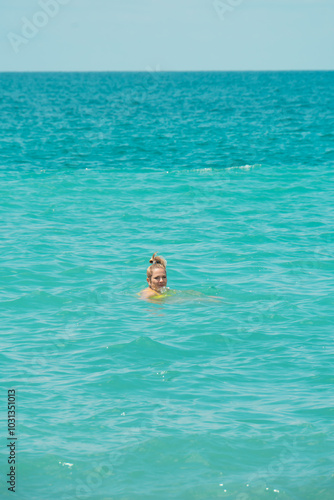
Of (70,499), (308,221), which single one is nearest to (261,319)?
(70,499)

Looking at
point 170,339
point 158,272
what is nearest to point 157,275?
point 158,272

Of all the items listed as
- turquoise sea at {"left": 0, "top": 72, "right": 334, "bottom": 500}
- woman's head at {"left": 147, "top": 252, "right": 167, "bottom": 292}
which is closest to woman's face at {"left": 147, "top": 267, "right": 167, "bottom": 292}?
woman's head at {"left": 147, "top": 252, "right": 167, "bottom": 292}

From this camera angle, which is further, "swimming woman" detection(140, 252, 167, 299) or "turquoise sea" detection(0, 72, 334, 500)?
"swimming woman" detection(140, 252, 167, 299)

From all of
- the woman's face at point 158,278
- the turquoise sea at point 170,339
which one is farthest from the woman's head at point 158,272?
the turquoise sea at point 170,339

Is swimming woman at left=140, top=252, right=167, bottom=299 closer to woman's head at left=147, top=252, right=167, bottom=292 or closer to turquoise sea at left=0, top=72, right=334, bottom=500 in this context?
woman's head at left=147, top=252, right=167, bottom=292

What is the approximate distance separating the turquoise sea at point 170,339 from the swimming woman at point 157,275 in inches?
13.7

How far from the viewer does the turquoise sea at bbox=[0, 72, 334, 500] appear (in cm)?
897

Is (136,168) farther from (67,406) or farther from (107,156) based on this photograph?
(67,406)

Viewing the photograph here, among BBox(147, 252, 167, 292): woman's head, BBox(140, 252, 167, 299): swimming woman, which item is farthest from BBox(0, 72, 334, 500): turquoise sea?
BBox(147, 252, 167, 292): woman's head

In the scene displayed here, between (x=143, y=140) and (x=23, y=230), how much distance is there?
28426 mm

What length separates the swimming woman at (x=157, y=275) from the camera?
49.1 feet

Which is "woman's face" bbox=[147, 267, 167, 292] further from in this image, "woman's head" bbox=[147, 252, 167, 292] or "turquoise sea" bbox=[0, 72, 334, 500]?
"turquoise sea" bbox=[0, 72, 334, 500]

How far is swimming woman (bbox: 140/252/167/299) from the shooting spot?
1498 centimetres

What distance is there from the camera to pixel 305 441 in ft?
31.1
